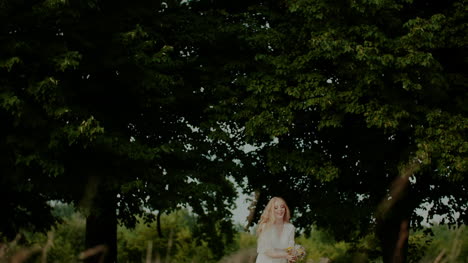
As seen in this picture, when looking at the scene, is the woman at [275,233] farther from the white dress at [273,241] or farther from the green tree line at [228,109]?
the green tree line at [228,109]

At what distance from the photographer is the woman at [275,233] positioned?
8625mm

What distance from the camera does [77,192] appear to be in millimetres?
16688

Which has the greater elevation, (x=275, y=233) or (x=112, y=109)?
(x=112, y=109)

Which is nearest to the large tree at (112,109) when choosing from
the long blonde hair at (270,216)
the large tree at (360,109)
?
the large tree at (360,109)

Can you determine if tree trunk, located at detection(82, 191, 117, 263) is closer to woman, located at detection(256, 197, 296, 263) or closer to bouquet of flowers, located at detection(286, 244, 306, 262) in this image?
woman, located at detection(256, 197, 296, 263)

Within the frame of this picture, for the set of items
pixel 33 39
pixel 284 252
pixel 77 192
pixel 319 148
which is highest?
pixel 33 39

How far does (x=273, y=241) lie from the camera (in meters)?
8.72

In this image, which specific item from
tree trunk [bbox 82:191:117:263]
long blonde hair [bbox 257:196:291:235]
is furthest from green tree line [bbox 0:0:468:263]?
long blonde hair [bbox 257:196:291:235]

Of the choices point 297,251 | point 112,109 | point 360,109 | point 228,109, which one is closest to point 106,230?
point 112,109

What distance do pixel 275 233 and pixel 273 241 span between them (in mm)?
132

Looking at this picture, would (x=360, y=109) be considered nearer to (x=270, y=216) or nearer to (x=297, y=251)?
(x=270, y=216)

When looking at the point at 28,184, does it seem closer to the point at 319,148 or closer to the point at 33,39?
the point at 33,39

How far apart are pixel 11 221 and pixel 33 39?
567cm

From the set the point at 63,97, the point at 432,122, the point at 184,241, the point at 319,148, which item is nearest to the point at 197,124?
the point at 319,148
